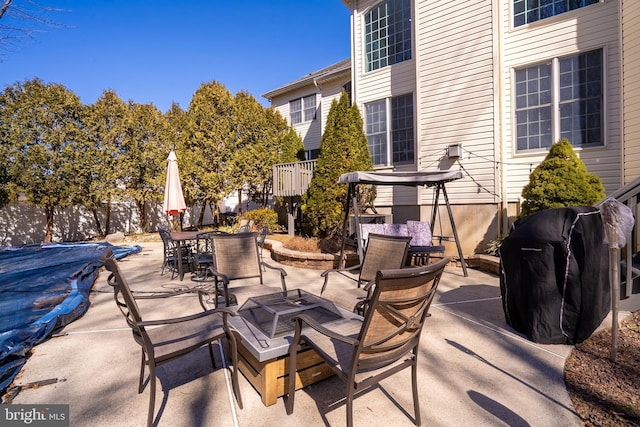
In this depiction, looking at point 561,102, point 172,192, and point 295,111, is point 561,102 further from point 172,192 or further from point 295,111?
point 295,111

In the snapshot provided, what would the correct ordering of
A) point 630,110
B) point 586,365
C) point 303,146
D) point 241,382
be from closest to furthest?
point 241,382
point 586,365
point 630,110
point 303,146

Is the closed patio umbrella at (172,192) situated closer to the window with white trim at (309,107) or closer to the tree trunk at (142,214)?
the tree trunk at (142,214)

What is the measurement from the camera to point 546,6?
7664 mm

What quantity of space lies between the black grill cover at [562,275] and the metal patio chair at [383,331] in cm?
182

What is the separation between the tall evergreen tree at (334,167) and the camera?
28.8 ft

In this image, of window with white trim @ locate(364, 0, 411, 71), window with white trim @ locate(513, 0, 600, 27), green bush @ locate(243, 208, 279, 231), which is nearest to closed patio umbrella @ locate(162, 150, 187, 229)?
green bush @ locate(243, 208, 279, 231)

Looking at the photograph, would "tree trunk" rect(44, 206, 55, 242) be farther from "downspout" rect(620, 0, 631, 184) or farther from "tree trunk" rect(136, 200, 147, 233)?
"downspout" rect(620, 0, 631, 184)

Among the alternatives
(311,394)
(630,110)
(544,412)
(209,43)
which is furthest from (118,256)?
(630,110)

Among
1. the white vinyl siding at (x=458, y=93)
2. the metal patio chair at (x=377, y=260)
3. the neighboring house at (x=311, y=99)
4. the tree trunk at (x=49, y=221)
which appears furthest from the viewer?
the neighboring house at (x=311, y=99)

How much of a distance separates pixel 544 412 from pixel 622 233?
5.40 feet

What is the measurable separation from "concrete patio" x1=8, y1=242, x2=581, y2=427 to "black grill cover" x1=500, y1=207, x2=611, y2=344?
0.23m

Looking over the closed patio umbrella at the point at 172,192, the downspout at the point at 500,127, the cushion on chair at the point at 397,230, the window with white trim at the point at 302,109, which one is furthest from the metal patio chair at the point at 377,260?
the window with white trim at the point at 302,109

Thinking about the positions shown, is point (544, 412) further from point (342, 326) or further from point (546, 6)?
point (546, 6)

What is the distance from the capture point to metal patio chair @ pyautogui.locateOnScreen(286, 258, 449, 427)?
1.84 metres
